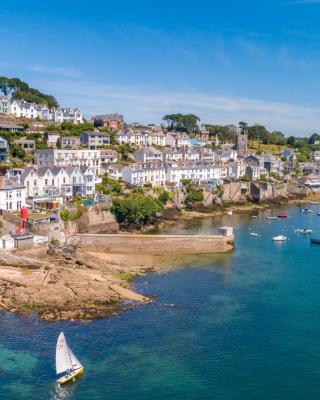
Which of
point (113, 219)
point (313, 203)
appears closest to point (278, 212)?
point (313, 203)

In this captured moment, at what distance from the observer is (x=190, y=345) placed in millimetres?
27000

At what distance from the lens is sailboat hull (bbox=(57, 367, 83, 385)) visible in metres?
22.8

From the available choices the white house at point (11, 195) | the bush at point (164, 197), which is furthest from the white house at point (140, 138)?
the white house at point (11, 195)

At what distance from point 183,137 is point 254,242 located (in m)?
55.3

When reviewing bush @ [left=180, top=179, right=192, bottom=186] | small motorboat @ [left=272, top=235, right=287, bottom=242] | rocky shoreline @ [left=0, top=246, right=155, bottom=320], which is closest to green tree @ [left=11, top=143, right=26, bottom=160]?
bush @ [left=180, top=179, right=192, bottom=186]

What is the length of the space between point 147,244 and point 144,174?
28.5 meters

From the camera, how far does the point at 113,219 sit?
55281mm

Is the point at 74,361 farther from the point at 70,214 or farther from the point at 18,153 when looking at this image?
the point at 18,153

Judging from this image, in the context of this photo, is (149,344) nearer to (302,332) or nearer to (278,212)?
(302,332)

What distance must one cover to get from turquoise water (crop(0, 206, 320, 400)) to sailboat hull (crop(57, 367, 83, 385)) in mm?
324

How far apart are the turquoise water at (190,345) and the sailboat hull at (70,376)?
32cm

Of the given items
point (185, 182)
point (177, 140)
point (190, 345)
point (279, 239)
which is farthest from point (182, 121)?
point (190, 345)

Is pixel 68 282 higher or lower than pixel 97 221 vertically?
lower

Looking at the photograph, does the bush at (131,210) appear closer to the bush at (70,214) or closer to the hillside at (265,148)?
the bush at (70,214)
